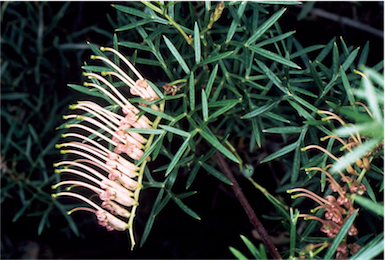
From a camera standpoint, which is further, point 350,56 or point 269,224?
point 269,224

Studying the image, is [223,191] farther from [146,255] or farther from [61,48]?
[61,48]

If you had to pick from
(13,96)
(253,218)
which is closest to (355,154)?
(253,218)

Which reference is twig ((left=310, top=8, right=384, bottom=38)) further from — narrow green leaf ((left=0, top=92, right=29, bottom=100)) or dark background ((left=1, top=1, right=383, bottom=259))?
narrow green leaf ((left=0, top=92, right=29, bottom=100))

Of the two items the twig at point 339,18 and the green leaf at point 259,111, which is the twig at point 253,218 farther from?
the twig at point 339,18

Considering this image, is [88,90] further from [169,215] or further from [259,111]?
[169,215]

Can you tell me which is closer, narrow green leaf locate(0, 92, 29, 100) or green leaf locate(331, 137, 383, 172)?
green leaf locate(331, 137, 383, 172)

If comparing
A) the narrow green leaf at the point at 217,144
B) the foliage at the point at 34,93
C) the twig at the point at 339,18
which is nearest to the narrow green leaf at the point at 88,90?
Result: the narrow green leaf at the point at 217,144

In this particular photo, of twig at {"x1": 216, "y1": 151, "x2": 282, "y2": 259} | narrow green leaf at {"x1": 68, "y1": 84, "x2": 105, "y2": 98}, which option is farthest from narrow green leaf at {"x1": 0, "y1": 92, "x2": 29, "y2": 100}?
twig at {"x1": 216, "y1": 151, "x2": 282, "y2": 259}

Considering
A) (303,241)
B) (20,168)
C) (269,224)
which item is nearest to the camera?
(303,241)

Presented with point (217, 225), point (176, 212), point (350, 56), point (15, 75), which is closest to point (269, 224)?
point (217, 225)
